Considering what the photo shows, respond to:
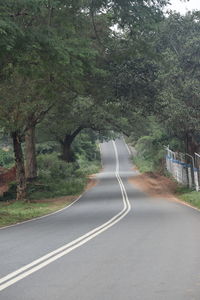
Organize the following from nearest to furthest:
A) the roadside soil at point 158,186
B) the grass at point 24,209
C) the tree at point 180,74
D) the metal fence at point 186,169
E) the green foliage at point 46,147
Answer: the grass at point 24,209 < the tree at point 180,74 < the metal fence at point 186,169 < the roadside soil at point 158,186 < the green foliage at point 46,147

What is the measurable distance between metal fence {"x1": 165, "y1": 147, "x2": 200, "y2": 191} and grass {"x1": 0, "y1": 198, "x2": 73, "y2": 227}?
858 centimetres

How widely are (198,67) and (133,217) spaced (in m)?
18.8

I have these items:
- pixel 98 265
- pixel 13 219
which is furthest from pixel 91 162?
pixel 98 265

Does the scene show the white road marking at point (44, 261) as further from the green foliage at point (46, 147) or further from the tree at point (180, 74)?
the green foliage at point (46, 147)

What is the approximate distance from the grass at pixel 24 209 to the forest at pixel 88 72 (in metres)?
2.17

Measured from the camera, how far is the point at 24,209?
29.7 m

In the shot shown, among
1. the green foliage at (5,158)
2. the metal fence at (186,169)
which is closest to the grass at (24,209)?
the metal fence at (186,169)

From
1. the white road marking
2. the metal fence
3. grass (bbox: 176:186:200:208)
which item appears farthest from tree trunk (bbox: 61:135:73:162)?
the white road marking

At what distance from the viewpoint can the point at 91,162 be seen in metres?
86.1

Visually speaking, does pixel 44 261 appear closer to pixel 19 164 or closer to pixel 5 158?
pixel 19 164

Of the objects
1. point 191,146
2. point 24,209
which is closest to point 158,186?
point 191,146

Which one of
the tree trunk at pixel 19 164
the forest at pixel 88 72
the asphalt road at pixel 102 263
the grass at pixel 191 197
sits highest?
the forest at pixel 88 72

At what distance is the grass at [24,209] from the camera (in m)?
23.0

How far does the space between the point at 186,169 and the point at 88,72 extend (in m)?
15.7
